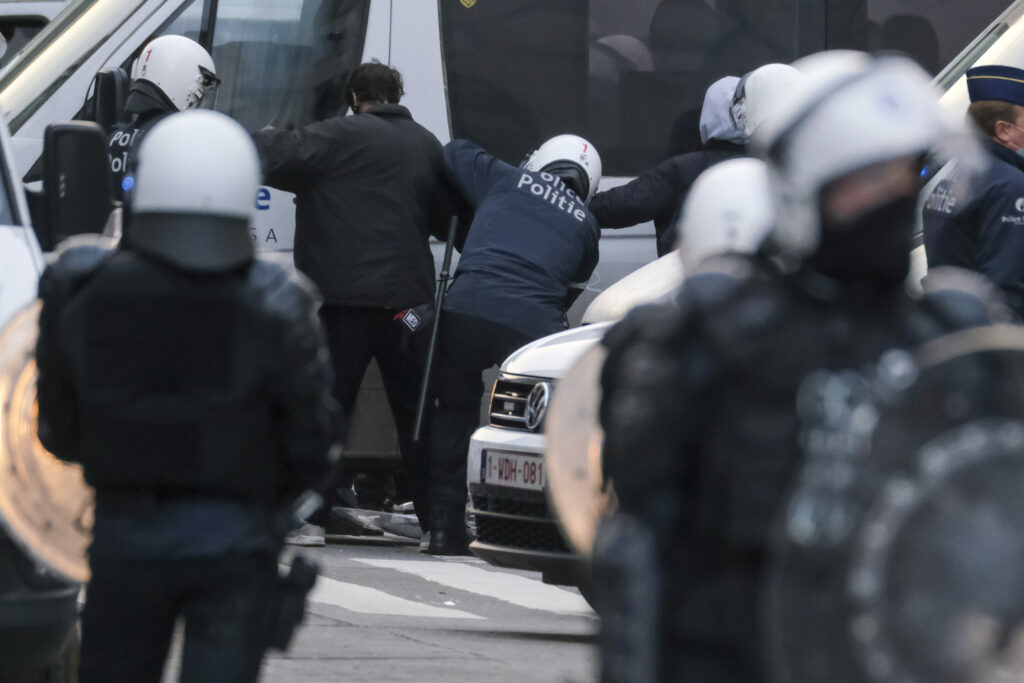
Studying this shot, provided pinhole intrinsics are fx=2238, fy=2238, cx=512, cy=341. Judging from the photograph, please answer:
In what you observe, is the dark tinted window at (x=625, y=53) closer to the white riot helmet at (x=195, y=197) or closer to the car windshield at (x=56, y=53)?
the car windshield at (x=56, y=53)

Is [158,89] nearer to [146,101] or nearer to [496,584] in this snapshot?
[146,101]

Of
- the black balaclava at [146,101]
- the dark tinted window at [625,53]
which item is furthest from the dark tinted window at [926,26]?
the black balaclava at [146,101]

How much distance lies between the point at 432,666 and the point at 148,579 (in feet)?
12.0

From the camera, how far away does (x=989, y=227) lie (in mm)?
7750

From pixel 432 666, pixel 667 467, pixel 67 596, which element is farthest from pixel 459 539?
pixel 667 467

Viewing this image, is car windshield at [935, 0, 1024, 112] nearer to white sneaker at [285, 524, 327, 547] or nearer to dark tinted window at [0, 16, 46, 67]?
white sneaker at [285, 524, 327, 547]

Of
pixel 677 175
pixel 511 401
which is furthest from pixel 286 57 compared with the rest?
pixel 511 401

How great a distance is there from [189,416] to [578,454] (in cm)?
185

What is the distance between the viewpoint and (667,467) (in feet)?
9.54

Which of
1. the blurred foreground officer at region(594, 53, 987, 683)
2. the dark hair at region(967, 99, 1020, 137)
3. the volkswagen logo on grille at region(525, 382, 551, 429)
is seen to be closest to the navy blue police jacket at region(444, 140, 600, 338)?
the volkswagen logo on grille at region(525, 382, 551, 429)

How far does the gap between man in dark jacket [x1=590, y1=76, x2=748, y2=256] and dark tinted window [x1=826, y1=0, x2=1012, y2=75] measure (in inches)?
64.4

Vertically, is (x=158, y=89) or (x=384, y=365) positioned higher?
(x=158, y=89)

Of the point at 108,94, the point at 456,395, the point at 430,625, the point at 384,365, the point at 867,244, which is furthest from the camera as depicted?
the point at 384,365

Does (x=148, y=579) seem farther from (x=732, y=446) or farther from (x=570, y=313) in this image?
(x=570, y=313)
